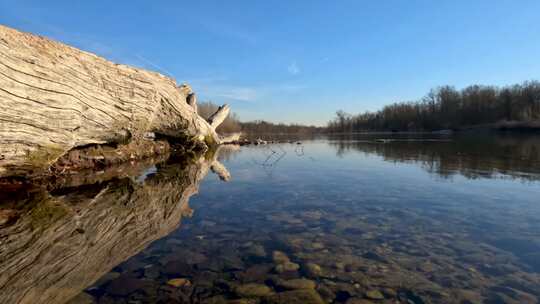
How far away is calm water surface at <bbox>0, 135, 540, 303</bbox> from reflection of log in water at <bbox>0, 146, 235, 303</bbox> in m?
0.02

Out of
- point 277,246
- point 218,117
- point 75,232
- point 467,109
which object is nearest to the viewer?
point 277,246

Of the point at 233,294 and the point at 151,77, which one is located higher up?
the point at 151,77

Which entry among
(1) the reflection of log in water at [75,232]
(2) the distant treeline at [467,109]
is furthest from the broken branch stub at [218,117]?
(2) the distant treeline at [467,109]

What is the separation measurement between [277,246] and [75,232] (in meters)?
2.59

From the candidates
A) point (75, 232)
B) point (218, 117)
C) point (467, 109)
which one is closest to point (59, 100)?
point (75, 232)

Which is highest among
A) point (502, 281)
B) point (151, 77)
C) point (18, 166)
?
point (151, 77)

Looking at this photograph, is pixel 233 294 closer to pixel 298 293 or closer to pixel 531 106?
pixel 298 293

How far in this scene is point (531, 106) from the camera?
176 ft

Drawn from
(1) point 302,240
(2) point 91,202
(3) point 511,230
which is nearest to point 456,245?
(3) point 511,230

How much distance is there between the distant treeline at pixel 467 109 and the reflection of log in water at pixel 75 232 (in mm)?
57888

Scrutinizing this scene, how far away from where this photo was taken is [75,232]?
378cm

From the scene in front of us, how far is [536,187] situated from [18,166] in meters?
10.2

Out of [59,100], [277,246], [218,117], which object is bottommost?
[277,246]

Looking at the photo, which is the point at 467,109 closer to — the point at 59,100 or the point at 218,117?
the point at 218,117
